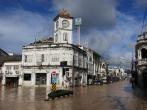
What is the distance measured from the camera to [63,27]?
84.5 metres

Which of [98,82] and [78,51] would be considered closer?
[78,51]

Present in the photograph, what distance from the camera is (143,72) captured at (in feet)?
174

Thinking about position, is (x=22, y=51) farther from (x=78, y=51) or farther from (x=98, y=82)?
(x=98, y=82)

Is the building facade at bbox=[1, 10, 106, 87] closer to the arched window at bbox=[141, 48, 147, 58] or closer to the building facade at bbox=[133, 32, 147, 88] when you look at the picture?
the building facade at bbox=[133, 32, 147, 88]

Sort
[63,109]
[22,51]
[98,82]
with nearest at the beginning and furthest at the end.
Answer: [63,109] → [22,51] → [98,82]

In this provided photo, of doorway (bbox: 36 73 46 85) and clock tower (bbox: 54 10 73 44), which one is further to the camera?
clock tower (bbox: 54 10 73 44)

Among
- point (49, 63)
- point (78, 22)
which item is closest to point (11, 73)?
point (49, 63)

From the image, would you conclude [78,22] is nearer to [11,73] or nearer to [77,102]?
[11,73]

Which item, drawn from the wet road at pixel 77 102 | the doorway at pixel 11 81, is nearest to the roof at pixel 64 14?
the doorway at pixel 11 81

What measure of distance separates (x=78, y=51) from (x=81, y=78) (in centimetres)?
826

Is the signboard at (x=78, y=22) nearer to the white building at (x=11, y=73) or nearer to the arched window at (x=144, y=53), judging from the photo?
the white building at (x=11, y=73)

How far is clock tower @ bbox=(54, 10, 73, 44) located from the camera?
8375 centimetres

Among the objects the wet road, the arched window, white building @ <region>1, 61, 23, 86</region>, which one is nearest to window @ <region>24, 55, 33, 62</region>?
white building @ <region>1, 61, 23, 86</region>

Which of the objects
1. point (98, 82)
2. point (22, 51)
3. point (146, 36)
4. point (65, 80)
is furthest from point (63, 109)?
point (98, 82)
